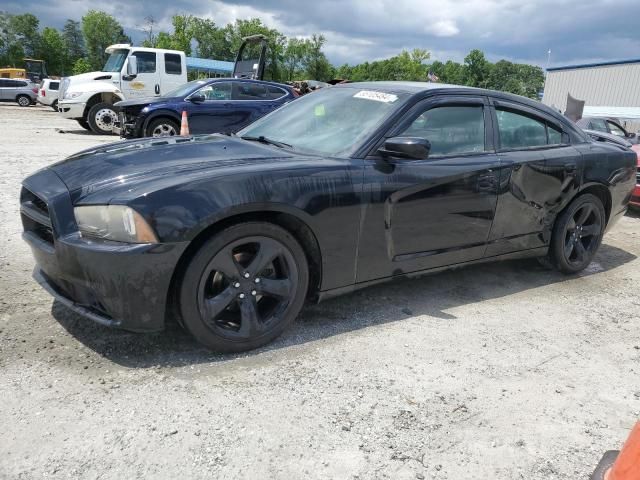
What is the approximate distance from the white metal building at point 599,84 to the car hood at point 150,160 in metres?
36.5

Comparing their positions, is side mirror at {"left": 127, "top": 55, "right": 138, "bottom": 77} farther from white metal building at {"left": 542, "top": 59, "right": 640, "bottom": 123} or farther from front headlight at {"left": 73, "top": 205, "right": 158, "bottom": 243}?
white metal building at {"left": 542, "top": 59, "right": 640, "bottom": 123}

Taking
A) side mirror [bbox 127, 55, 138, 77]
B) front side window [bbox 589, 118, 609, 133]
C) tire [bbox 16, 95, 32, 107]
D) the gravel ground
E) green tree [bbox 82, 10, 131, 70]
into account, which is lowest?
the gravel ground

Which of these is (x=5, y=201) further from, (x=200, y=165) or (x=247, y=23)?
(x=247, y=23)

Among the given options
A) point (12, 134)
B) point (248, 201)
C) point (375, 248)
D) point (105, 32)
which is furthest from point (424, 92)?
point (105, 32)

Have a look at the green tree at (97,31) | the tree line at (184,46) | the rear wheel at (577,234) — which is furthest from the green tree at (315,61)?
the rear wheel at (577,234)

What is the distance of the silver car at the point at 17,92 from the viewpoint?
28.4 m

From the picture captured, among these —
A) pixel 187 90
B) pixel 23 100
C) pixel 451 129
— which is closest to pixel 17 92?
pixel 23 100

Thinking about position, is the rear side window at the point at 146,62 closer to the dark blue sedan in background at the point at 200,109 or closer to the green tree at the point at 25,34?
the dark blue sedan in background at the point at 200,109

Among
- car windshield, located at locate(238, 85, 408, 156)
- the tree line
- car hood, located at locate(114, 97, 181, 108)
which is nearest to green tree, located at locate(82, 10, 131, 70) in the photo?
the tree line

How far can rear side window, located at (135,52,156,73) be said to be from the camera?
14473mm

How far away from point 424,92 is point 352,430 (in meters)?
2.30

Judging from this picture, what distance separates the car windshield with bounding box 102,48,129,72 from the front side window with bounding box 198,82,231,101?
5.26 metres

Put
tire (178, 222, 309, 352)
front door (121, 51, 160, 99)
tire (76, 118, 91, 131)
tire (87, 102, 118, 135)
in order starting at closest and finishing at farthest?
tire (178, 222, 309, 352) → tire (87, 102, 118, 135) → tire (76, 118, 91, 131) → front door (121, 51, 160, 99)

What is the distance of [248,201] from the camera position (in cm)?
265
